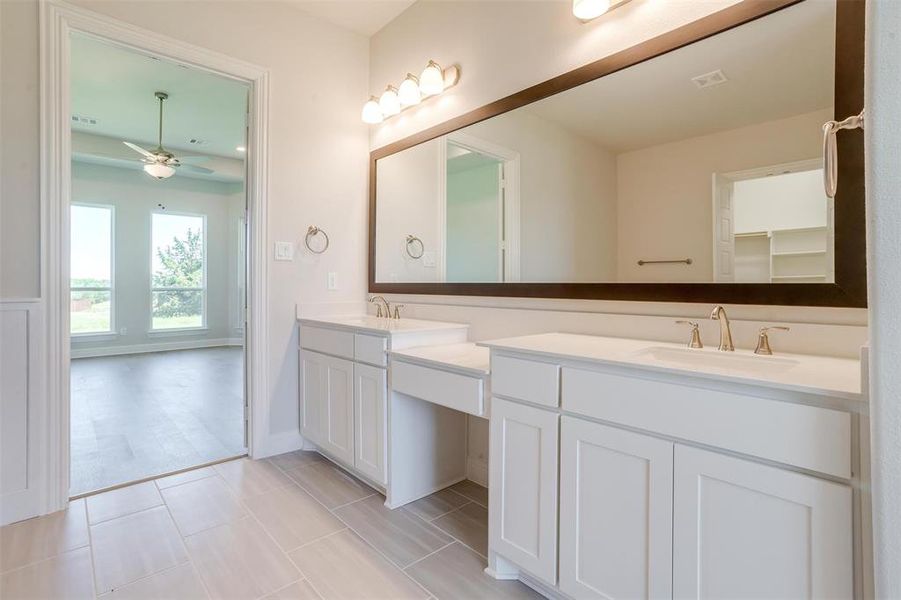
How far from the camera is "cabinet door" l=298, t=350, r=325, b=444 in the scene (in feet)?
8.30

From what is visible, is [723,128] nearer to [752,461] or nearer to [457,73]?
[752,461]

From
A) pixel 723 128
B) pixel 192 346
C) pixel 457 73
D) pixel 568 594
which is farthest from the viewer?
pixel 192 346

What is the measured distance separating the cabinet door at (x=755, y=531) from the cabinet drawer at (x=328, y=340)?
5.39ft

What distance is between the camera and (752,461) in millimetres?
976

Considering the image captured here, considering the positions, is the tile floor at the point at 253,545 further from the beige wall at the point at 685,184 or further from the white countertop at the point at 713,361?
the beige wall at the point at 685,184

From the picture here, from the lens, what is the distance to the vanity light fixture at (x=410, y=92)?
241cm

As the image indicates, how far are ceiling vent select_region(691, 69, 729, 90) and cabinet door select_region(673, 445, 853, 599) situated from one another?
1.20m

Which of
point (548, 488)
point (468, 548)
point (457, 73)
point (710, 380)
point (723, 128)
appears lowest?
point (468, 548)

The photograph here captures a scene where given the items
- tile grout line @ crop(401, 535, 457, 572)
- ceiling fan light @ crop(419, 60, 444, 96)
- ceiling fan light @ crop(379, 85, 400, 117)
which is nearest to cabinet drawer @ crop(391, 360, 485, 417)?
tile grout line @ crop(401, 535, 457, 572)

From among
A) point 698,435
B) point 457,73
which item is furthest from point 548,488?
point 457,73

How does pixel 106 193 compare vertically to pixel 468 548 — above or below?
above

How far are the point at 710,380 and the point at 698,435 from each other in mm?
141

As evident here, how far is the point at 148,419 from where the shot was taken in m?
3.31

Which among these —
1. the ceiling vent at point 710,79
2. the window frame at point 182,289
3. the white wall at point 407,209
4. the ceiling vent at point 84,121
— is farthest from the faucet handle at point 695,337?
the window frame at point 182,289
